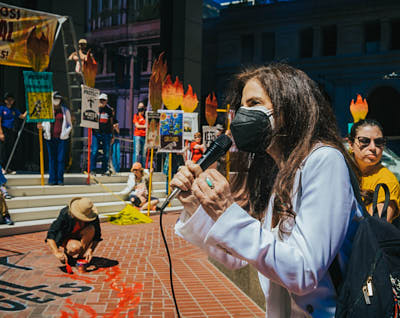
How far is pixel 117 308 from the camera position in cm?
459

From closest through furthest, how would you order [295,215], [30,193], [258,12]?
[295,215] → [30,193] → [258,12]

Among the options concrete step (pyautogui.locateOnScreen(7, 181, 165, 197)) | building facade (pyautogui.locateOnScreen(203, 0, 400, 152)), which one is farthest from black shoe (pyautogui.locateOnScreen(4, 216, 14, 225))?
building facade (pyautogui.locateOnScreen(203, 0, 400, 152))

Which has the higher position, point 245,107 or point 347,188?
point 245,107

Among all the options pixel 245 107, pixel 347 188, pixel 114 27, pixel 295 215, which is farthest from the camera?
pixel 114 27

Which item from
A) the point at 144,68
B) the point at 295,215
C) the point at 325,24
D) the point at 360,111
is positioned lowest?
the point at 295,215

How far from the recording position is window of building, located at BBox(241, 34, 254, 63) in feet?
97.0

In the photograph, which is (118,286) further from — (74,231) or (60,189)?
(60,189)

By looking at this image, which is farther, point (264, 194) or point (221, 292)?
point (221, 292)

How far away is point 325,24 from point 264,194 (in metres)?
27.2

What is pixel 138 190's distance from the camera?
1158 cm

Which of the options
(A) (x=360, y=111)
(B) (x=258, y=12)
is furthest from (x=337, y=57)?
(A) (x=360, y=111)

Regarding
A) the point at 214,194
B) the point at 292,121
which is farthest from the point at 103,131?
the point at 214,194

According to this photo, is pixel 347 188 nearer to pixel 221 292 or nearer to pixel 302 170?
pixel 302 170

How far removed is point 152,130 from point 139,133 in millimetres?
2973
